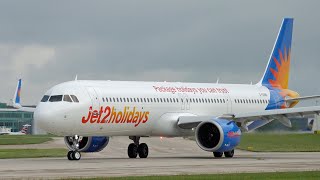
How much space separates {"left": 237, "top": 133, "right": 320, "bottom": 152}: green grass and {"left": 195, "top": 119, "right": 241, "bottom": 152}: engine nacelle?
→ 12017mm

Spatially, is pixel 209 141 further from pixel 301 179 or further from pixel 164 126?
pixel 301 179

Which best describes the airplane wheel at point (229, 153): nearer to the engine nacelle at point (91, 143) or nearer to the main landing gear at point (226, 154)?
the main landing gear at point (226, 154)

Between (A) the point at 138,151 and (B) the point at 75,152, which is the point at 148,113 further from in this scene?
(B) the point at 75,152

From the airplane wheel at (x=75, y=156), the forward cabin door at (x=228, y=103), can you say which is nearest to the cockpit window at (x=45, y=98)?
the airplane wheel at (x=75, y=156)

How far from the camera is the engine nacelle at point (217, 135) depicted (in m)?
46.2

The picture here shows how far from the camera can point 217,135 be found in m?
48.0

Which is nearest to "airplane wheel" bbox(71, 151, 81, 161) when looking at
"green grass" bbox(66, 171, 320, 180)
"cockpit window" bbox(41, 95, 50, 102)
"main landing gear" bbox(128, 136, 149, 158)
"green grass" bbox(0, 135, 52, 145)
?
"cockpit window" bbox(41, 95, 50, 102)

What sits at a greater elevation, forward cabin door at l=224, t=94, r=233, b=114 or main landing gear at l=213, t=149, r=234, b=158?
forward cabin door at l=224, t=94, r=233, b=114

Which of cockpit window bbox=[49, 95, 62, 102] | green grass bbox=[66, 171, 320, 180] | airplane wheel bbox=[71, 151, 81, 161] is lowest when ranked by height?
green grass bbox=[66, 171, 320, 180]

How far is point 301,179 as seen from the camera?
29.3 meters

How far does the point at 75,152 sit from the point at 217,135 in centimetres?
882

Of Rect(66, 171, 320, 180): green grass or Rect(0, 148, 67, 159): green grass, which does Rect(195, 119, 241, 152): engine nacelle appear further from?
Rect(66, 171, 320, 180): green grass

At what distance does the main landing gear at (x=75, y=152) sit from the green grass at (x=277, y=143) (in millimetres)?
18224

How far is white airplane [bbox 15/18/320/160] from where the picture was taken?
4428 cm
